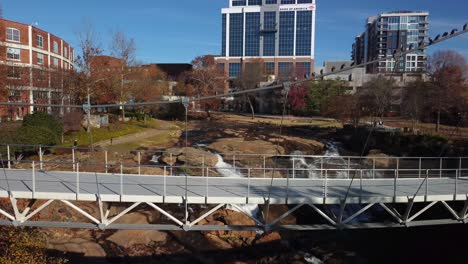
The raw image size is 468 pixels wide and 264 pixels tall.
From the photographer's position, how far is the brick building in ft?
119

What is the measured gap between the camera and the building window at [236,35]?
10938 cm

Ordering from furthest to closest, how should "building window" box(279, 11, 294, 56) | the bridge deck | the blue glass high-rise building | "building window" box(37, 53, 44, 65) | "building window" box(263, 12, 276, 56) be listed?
"building window" box(263, 12, 276, 56)
"building window" box(279, 11, 294, 56)
the blue glass high-rise building
"building window" box(37, 53, 44, 65)
the bridge deck

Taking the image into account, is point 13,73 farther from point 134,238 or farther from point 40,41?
point 134,238

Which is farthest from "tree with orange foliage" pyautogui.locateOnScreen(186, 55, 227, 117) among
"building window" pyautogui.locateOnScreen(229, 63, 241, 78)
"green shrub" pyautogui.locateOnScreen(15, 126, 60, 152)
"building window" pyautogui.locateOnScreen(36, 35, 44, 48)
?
"building window" pyautogui.locateOnScreen(229, 63, 241, 78)

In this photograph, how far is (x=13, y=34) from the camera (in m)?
47.4

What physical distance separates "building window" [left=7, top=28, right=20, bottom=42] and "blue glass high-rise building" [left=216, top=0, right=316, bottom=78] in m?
61.9

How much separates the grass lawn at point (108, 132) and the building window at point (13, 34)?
1817 centimetres

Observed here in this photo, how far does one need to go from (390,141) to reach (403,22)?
83.6 meters

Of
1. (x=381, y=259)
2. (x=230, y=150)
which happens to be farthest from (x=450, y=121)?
(x=381, y=259)

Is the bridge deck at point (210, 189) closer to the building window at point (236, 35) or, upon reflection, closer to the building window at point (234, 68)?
the building window at point (234, 68)

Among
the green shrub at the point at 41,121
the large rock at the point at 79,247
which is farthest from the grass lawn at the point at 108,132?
the large rock at the point at 79,247

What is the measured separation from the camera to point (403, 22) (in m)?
107

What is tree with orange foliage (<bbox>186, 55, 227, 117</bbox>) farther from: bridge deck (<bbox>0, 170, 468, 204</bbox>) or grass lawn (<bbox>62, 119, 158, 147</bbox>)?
bridge deck (<bbox>0, 170, 468, 204</bbox>)

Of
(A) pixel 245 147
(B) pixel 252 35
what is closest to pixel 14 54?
(A) pixel 245 147
